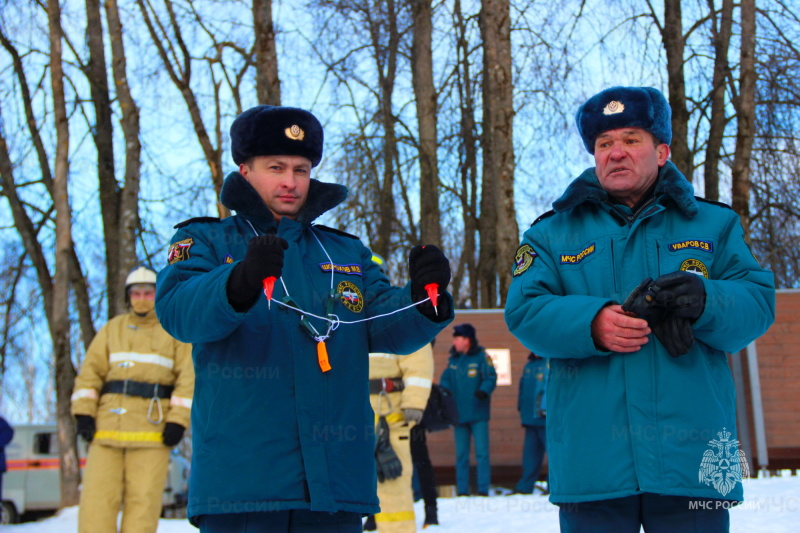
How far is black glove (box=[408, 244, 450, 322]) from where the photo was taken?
111 inches

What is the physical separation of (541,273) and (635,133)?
0.58 m

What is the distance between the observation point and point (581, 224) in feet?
9.90

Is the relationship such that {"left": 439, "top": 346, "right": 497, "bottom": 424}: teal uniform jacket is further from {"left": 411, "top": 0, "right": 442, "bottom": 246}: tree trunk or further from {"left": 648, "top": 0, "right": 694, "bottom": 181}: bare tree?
{"left": 411, "top": 0, "right": 442, "bottom": 246}: tree trunk

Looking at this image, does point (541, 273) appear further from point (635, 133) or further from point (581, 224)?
point (635, 133)

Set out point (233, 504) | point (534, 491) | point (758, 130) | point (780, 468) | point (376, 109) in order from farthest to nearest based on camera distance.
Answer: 1. point (376, 109)
2. point (758, 130)
3. point (780, 468)
4. point (534, 491)
5. point (233, 504)

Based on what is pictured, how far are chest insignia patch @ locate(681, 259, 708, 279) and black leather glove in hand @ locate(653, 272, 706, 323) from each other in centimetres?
22

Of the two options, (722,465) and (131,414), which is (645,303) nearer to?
(722,465)

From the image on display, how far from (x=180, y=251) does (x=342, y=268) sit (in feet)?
1.76

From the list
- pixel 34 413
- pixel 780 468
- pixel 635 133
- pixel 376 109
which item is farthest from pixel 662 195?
pixel 34 413

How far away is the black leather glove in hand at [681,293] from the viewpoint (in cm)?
258

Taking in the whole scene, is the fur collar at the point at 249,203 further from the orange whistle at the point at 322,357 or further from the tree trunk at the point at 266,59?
the tree trunk at the point at 266,59

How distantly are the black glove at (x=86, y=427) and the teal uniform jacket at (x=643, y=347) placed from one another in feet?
11.9

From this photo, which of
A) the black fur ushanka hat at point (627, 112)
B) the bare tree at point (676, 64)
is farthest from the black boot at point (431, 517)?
the bare tree at point (676, 64)

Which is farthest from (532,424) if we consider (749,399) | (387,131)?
(387,131)
